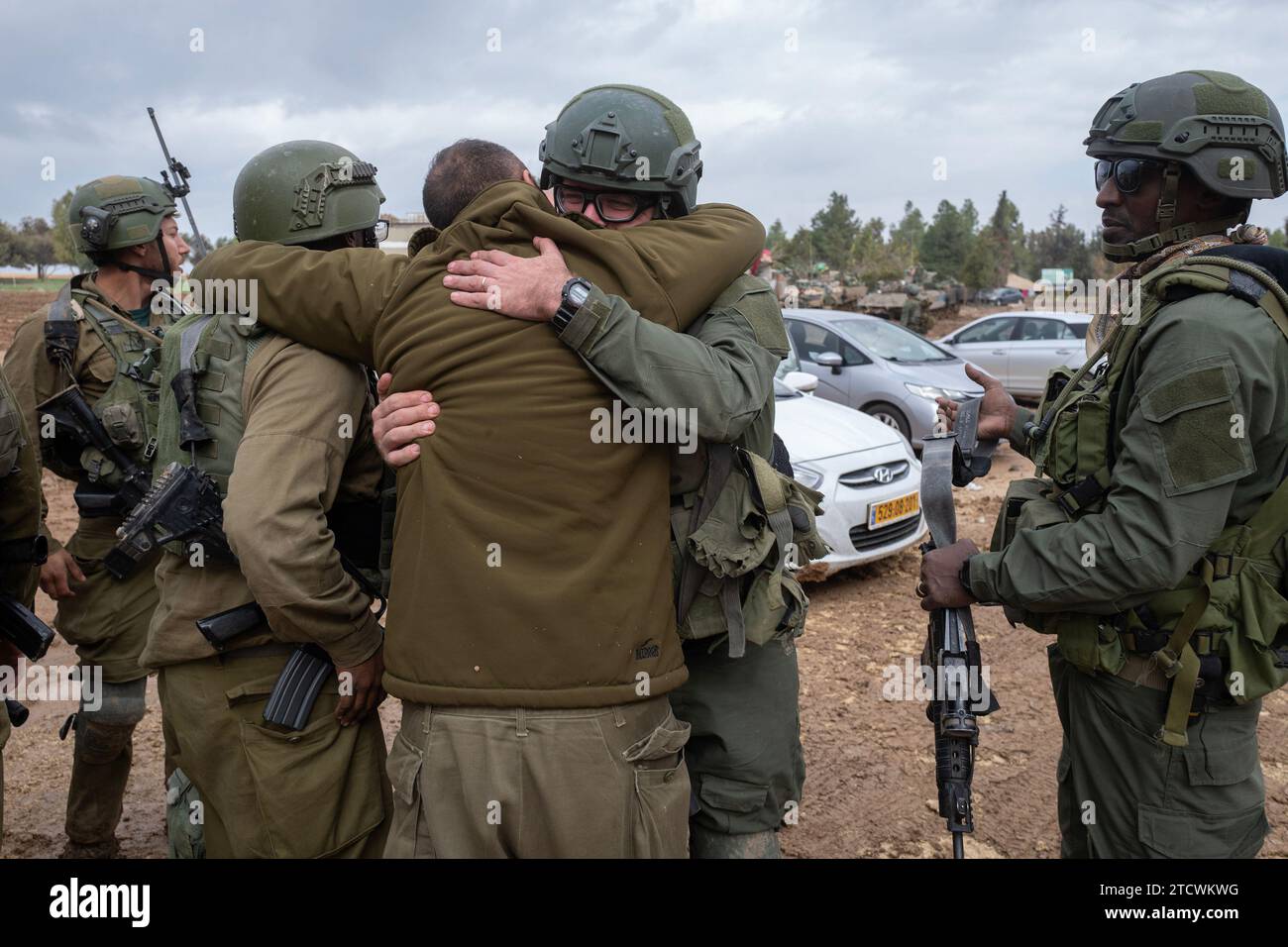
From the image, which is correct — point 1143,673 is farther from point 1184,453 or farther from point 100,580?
point 100,580

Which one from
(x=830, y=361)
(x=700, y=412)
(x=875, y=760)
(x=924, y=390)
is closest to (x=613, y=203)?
(x=700, y=412)

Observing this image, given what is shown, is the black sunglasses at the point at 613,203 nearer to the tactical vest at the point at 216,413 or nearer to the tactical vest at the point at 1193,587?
the tactical vest at the point at 216,413

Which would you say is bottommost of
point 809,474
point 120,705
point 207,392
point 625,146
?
point 120,705

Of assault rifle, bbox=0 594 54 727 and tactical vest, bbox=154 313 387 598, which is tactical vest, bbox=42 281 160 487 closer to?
assault rifle, bbox=0 594 54 727

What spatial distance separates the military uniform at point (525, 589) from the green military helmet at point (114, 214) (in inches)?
104

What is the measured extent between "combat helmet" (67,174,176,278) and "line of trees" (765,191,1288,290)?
43.4 m

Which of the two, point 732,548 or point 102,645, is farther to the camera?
point 102,645

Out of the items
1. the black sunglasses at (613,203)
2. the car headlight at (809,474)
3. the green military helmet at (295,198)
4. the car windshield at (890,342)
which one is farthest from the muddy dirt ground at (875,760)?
the car windshield at (890,342)

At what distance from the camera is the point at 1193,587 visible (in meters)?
2.34

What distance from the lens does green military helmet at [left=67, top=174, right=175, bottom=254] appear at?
404 centimetres

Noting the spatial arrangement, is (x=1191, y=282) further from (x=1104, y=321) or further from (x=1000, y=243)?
(x=1000, y=243)

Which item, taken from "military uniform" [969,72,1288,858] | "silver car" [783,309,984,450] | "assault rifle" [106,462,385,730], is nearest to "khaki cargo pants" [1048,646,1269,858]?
"military uniform" [969,72,1288,858]

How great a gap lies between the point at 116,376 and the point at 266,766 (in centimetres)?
210

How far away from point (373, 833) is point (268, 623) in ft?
2.11
